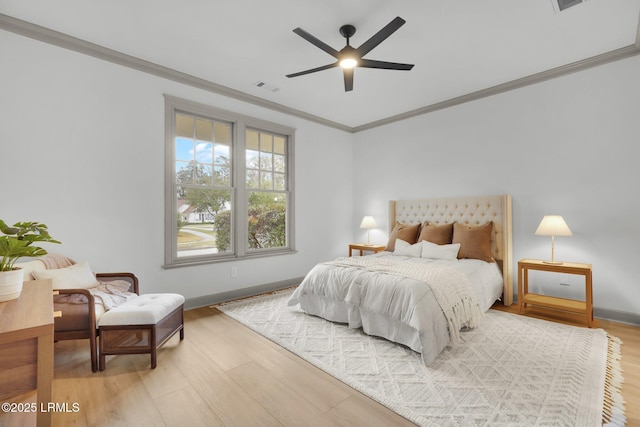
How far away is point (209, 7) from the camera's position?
8.30ft

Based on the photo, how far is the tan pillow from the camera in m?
4.19

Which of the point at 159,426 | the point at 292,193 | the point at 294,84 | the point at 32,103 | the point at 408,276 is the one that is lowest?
the point at 159,426

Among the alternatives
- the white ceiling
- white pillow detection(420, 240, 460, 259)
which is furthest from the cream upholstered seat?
white pillow detection(420, 240, 460, 259)

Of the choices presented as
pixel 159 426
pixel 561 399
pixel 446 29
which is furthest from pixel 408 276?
pixel 446 29

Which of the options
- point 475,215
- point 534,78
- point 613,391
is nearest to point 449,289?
point 613,391

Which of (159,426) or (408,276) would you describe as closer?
(159,426)

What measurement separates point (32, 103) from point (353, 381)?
12.3 ft

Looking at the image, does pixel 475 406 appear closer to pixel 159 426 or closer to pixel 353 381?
pixel 353 381

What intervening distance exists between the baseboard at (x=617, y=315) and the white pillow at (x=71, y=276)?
17.4 feet

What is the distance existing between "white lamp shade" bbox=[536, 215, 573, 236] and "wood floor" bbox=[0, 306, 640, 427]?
1.13m

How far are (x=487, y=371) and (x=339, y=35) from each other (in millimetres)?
3218

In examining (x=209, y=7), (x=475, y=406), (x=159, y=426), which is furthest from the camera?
(x=209, y=7)

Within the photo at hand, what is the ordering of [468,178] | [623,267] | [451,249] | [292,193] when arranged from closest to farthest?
[623,267], [451,249], [468,178], [292,193]

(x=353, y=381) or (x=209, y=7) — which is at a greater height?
(x=209, y=7)
